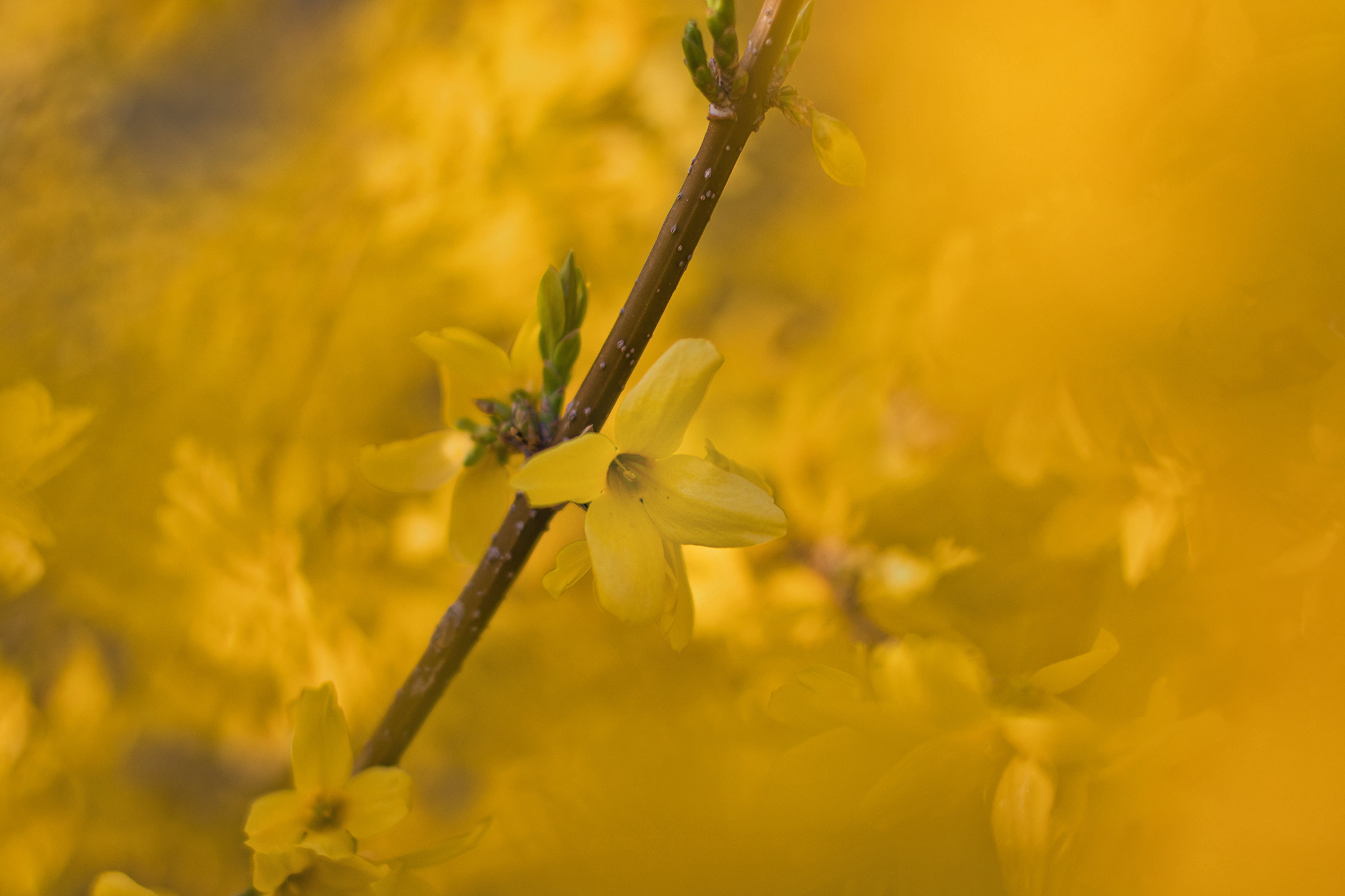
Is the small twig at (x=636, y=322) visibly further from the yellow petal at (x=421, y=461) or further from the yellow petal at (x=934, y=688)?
the yellow petal at (x=934, y=688)

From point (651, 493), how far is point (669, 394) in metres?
0.04

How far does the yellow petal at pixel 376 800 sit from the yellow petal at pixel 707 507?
6.2 inches

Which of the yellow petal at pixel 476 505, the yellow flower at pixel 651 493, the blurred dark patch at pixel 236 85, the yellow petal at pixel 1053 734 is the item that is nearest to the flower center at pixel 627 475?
the yellow flower at pixel 651 493

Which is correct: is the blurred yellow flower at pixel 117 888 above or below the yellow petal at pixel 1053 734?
above

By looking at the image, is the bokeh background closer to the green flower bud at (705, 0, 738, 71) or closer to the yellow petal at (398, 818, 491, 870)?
the yellow petal at (398, 818, 491, 870)

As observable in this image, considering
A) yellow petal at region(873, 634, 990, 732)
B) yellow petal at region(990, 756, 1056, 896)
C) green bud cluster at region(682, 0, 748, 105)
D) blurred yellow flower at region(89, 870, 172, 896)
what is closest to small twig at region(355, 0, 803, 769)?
green bud cluster at region(682, 0, 748, 105)

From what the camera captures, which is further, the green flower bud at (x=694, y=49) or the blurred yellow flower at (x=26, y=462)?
the blurred yellow flower at (x=26, y=462)

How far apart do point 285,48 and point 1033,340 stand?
2.37 ft

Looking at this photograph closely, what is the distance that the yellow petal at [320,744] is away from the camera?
298mm

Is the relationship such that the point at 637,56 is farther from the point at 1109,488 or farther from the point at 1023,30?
the point at 1109,488

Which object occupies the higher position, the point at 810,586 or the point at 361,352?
the point at 361,352

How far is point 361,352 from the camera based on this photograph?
64 cm

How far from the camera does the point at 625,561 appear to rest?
24cm

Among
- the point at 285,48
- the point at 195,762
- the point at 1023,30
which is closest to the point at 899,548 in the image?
the point at 1023,30
